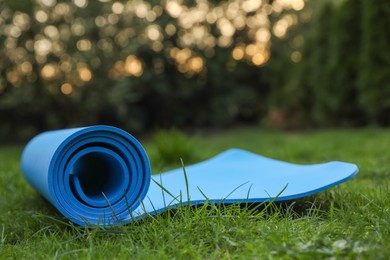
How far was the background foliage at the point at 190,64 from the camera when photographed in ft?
25.8

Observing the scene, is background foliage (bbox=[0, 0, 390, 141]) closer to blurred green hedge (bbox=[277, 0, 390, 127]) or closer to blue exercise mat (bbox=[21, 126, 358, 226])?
blurred green hedge (bbox=[277, 0, 390, 127])

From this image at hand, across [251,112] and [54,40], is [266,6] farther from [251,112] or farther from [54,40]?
[54,40]

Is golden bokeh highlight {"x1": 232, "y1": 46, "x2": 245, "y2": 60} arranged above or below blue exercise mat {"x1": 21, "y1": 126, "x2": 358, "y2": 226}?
above

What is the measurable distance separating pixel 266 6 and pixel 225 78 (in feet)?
7.65

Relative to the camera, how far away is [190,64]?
11992 mm

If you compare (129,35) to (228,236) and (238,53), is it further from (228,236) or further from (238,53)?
(228,236)

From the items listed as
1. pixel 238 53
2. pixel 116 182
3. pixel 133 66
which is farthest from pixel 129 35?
pixel 116 182

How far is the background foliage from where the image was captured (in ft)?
25.8

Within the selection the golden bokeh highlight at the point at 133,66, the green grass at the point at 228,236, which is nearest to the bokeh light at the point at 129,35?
the golden bokeh highlight at the point at 133,66

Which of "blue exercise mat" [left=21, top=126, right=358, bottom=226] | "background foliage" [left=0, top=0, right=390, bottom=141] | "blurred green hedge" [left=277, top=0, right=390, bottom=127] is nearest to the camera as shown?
"blue exercise mat" [left=21, top=126, right=358, bottom=226]

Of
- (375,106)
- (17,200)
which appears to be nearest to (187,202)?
(17,200)

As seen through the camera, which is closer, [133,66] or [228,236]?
[228,236]

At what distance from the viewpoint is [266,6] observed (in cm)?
1267

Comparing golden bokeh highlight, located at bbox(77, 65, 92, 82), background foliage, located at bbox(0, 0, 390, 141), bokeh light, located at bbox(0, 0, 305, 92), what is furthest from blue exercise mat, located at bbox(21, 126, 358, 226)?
bokeh light, located at bbox(0, 0, 305, 92)
